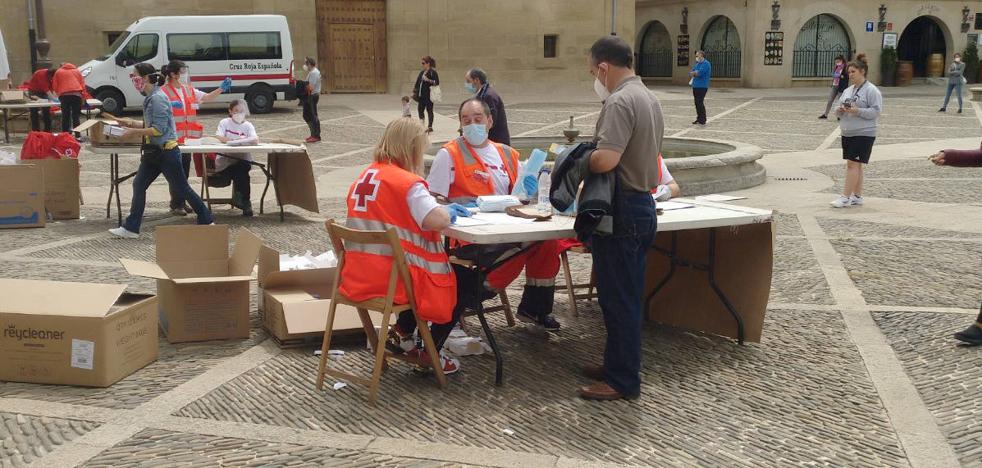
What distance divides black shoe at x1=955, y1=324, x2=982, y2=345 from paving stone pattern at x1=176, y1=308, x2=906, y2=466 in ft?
1.91

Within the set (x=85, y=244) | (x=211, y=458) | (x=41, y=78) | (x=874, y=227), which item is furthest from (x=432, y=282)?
(x=41, y=78)

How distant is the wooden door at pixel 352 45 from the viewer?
28.7 m

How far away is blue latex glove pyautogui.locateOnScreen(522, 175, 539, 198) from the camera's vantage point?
222 inches

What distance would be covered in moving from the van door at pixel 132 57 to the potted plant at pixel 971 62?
89.2ft

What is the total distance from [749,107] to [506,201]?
21.2m

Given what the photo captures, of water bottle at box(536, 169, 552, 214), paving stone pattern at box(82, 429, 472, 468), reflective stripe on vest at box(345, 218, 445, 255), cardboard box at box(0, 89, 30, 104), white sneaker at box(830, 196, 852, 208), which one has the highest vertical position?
cardboard box at box(0, 89, 30, 104)

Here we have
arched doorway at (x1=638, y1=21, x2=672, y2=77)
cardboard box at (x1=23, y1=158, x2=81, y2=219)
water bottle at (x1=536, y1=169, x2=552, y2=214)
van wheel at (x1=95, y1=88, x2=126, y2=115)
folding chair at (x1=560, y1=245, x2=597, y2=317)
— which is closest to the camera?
water bottle at (x1=536, y1=169, x2=552, y2=214)

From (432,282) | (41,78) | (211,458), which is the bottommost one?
(211,458)

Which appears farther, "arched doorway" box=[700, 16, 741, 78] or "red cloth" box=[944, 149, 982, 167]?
"arched doorway" box=[700, 16, 741, 78]

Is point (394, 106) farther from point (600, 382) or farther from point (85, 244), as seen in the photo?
point (600, 382)

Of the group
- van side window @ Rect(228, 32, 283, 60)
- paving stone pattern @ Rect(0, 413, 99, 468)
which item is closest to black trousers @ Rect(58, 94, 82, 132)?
van side window @ Rect(228, 32, 283, 60)

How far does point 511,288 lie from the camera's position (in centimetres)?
702

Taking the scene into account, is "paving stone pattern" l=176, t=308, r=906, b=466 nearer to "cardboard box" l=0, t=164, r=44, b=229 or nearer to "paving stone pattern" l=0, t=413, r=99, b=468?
"paving stone pattern" l=0, t=413, r=99, b=468

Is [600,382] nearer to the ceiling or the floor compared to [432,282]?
nearer to the floor
